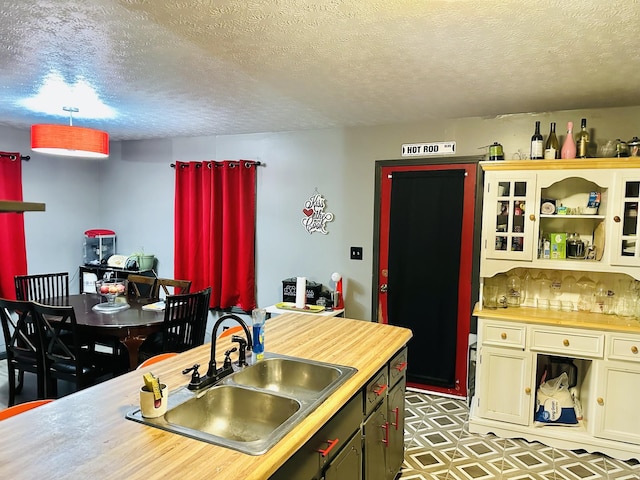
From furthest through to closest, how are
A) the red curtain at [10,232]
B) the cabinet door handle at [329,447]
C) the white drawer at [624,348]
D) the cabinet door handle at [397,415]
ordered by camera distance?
the red curtain at [10,232] < the white drawer at [624,348] < the cabinet door handle at [397,415] < the cabinet door handle at [329,447]

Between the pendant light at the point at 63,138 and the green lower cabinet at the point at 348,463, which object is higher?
the pendant light at the point at 63,138

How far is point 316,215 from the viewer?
14.4 ft

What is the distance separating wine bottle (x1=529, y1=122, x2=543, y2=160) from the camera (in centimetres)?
320

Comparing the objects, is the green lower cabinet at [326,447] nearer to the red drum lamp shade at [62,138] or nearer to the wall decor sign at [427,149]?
the red drum lamp shade at [62,138]

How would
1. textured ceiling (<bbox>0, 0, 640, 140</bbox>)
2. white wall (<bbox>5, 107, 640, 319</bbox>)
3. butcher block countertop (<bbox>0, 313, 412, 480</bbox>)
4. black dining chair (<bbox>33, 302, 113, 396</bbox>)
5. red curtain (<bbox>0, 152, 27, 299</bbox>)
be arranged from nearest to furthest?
butcher block countertop (<bbox>0, 313, 412, 480</bbox>) < textured ceiling (<bbox>0, 0, 640, 140</bbox>) < black dining chair (<bbox>33, 302, 113, 396</bbox>) < white wall (<bbox>5, 107, 640, 319</bbox>) < red curtain (<bbox>0, 152, 27, 299</bbox>)

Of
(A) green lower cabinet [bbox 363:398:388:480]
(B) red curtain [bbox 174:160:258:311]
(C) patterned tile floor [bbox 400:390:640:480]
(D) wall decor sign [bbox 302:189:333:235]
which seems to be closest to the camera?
(A) green lower cabinet [bbox 363:398:388:480]

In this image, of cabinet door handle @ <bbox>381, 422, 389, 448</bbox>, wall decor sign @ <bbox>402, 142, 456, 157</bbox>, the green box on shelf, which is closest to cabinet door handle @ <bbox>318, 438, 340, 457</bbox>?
cabinet door handle @ <bbox>381, 422, 389, 448</bbox>

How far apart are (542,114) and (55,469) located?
3.70 meters

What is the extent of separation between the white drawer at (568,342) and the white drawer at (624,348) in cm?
6

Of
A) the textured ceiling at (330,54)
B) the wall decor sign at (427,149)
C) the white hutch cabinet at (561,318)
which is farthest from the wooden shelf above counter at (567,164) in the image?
the wall decor sign at (427,149)

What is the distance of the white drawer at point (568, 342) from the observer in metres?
2.93

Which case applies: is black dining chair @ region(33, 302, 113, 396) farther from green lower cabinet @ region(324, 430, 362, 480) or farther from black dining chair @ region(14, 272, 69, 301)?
green lower cabinet @ region(324, 430, 362, 480)

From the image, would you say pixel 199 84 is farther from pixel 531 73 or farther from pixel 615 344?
pixel 615 344

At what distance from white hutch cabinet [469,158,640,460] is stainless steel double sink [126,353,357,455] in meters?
1.66
